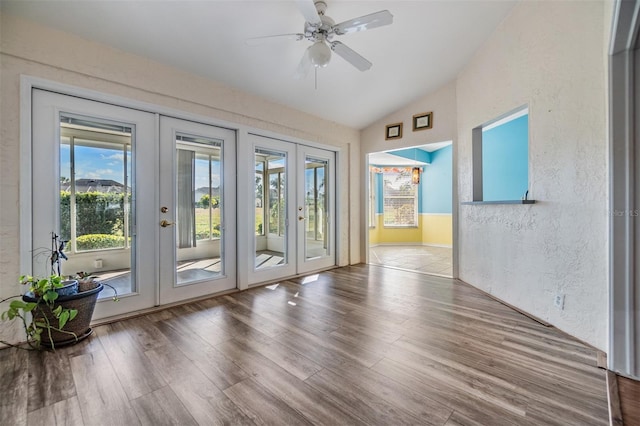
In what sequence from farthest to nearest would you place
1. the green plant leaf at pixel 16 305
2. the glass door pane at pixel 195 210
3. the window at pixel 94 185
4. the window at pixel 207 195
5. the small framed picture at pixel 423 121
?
the small framed picture at pixel 423 121 → the window at pixel 207 195 → the glass door pane at pixel 195 210 → the window at pixel 94 185 → the green plant leaf at pixel 16 305

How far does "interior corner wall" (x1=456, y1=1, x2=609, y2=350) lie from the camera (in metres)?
2.08

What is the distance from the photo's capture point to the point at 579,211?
2.23 m

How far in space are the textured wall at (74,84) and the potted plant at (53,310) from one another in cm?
22

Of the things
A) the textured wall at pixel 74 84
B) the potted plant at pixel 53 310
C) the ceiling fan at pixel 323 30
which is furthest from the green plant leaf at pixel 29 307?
the ceiling fan at pixel 323 30

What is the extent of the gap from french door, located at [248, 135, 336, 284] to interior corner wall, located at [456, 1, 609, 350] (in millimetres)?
2424

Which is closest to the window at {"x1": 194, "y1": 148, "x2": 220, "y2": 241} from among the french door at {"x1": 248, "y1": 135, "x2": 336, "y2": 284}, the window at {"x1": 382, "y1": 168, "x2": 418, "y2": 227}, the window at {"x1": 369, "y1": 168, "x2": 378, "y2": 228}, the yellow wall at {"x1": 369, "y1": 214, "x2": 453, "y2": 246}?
the french door at {"x1": 248, "y1": 135, "x2": 336, "y2": 284}

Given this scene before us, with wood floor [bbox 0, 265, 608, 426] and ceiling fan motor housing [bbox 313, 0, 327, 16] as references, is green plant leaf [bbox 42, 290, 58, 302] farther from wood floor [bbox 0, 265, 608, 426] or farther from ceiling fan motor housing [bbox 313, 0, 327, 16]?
ceiling fan motor housing [bbox 313, 0, 327, 16]

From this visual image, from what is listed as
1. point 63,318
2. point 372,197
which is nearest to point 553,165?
point 63,318

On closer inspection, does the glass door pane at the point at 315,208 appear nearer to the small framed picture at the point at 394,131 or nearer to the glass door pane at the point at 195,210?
the small framed picture at the point at 394,131

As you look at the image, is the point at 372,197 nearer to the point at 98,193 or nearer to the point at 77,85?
the point at 98,193

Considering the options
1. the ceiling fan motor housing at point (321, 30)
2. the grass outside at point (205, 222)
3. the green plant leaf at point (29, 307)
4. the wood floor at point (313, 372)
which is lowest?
the wood floor at point (313, 372)

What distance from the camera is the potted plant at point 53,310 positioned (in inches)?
79.0

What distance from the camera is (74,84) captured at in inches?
92.2

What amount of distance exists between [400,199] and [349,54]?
20.7 feet
